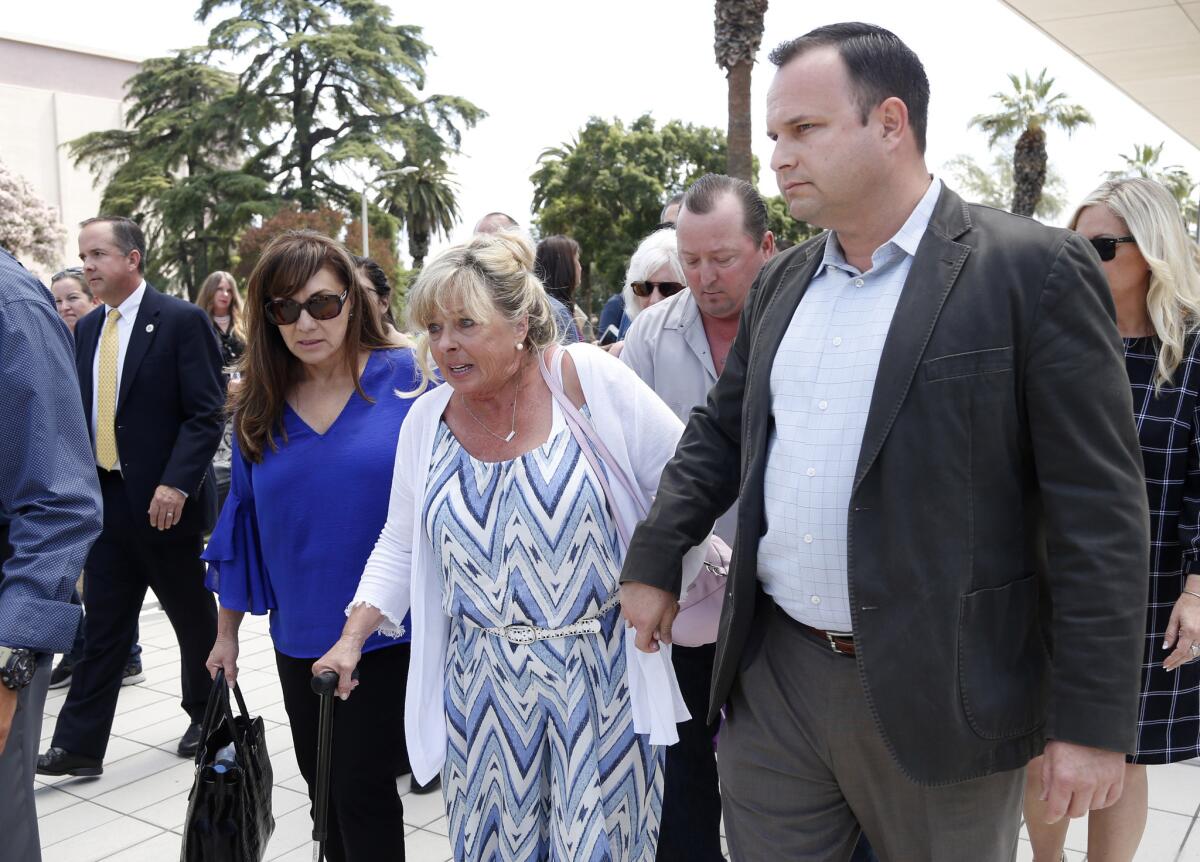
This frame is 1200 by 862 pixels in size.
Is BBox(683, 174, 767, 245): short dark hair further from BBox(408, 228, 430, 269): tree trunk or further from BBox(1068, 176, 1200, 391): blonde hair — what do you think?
BBox(408, 228, 430, 269): tree trunk

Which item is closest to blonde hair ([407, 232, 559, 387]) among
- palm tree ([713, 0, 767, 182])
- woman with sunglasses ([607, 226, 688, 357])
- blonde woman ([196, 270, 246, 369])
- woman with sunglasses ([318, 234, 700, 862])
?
woman with sunglasses ([318, 234, 700, 862])

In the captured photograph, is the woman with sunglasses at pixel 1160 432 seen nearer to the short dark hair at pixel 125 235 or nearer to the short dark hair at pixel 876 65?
the short dark hair at pixel 876 65

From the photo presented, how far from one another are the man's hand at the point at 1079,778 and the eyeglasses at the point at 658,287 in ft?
8.26


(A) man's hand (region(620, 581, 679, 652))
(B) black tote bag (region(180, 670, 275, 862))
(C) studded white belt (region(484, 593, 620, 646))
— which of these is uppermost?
(A) man's hand (region(620, 581, 679, 652))

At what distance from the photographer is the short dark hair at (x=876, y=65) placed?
2002mm

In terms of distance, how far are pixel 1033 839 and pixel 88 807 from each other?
3.63m

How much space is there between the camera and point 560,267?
5.64m

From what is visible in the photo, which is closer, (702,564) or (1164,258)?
(702,564)

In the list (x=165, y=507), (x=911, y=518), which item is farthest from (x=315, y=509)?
(x=165, y=507)

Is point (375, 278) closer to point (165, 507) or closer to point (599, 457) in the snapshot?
point (165, 507)

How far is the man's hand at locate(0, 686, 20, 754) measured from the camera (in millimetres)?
2154

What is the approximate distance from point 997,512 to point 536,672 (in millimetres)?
1122

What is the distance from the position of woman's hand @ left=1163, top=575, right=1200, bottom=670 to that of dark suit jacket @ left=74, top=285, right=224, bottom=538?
12.8 ft

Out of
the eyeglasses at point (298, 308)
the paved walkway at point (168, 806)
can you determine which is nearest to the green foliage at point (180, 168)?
the paved walkway at point (168, 806)
